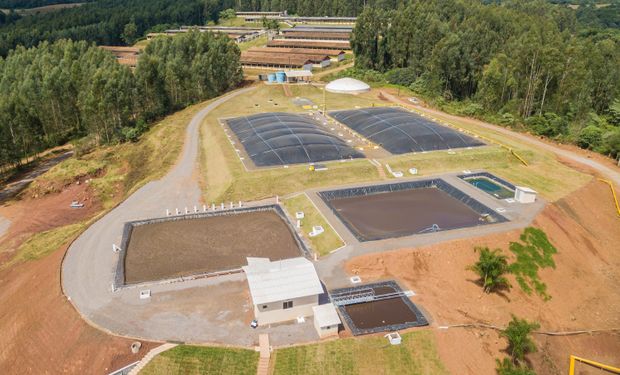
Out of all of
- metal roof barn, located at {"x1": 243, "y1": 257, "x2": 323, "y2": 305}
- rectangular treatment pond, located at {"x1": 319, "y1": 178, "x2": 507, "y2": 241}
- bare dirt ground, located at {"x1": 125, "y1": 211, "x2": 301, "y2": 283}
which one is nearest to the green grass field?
bare dirt ground, located at {"x1": 125, "y1": 211, "x2": 301, "y2": 283}

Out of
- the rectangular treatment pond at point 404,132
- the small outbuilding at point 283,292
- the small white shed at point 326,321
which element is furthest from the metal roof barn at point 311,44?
the small white shed at point 326,321

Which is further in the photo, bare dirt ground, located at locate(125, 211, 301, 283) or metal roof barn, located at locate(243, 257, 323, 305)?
bare dirt ground, located at locate(125, 211, 301, 283)

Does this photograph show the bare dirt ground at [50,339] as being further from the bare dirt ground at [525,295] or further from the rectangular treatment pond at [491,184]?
the rectangular treatment pond at [491,184]


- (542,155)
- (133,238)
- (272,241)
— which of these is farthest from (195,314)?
(542,155)

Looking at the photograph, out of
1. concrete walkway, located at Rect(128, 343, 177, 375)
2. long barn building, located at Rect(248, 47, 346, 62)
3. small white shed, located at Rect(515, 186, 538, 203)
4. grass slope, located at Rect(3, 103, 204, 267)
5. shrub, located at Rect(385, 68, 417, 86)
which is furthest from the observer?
long barn building, located at Rect(248, 47, 346, 62)

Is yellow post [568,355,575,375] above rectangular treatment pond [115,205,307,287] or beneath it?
beneath

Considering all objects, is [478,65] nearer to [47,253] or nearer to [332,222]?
[332,222]

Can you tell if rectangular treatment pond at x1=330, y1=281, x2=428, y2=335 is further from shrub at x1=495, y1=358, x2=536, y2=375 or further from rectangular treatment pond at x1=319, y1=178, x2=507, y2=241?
A: rectangular treatment pond at x1=319, y1=178, x2=507, y2=241
